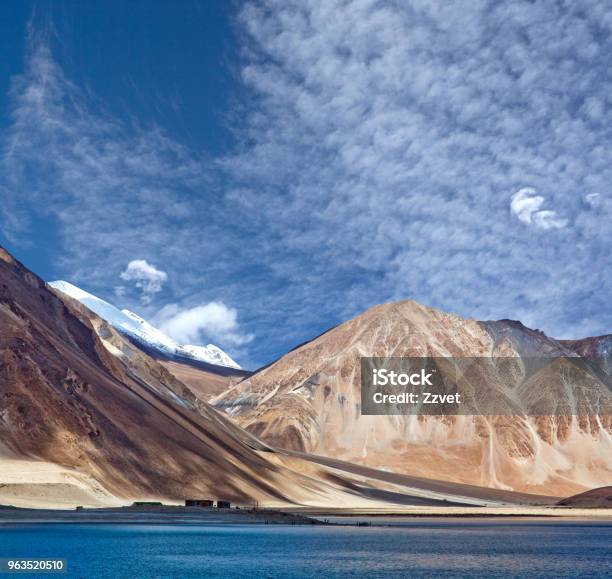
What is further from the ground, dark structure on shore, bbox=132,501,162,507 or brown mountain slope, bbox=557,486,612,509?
brown mountain slope, bbox=557,486,612,509

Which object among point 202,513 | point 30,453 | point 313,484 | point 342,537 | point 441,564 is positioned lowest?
point 441,564

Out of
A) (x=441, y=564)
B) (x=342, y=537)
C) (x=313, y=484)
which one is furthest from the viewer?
(x=313, y=484)

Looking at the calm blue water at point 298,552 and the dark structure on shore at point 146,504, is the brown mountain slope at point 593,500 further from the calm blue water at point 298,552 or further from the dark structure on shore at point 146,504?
the dark structure on shore at point 146,504

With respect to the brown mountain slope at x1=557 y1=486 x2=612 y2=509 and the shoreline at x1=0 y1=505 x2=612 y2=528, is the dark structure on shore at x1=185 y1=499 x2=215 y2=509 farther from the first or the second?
the brown mountain slope at x1=557 y1=486 x2=612 y2=509

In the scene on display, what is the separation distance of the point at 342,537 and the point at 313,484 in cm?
9409

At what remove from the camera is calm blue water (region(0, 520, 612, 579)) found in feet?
166

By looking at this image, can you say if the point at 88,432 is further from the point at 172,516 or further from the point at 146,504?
the point at 172,516

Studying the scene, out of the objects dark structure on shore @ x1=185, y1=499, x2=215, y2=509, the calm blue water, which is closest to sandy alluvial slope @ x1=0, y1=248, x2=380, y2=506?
dark structure on shore @ x1=185, y1=499, x2=215, y2=509

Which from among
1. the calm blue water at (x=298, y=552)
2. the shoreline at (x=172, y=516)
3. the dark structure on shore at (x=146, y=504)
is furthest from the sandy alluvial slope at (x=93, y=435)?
the calm blue water at (x=298, y=552)

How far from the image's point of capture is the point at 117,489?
11188 centimetres

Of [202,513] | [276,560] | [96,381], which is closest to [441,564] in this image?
[276,560]

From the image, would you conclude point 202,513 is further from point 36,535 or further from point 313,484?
point 313,484

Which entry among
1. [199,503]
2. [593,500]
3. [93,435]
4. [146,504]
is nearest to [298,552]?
[146,504]

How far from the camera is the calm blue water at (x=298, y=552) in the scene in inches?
1991
